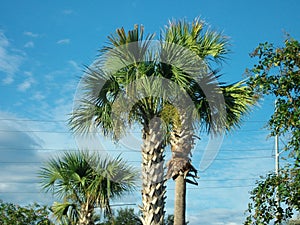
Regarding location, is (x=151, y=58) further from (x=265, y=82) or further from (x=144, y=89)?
(x=265, y=82)

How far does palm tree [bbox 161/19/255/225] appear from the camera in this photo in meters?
10.5

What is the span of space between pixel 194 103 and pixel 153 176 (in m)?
1.75

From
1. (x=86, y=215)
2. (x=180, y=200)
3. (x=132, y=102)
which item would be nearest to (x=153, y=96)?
(x=132, y=102)

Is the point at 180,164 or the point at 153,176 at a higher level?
the point at 180,164

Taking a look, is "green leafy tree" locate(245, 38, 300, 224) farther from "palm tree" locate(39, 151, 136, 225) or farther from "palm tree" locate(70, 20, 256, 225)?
"palm tree" locate(39, 151, 136, 225)

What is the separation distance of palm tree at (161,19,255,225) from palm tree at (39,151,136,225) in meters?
3.50

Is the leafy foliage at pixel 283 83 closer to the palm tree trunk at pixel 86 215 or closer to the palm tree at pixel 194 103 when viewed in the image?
the palm tree at pixel 194 103

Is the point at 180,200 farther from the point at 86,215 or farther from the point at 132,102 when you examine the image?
the point at 86,215

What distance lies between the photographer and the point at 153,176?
10336 millimetres

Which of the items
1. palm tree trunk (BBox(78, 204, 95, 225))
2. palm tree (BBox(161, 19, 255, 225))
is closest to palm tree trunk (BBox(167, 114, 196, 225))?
palm tree (BBox(161, 19, 255, 225))

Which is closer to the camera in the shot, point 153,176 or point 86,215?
point 153,176

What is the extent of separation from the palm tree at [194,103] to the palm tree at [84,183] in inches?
138

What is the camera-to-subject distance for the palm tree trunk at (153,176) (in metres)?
10.2

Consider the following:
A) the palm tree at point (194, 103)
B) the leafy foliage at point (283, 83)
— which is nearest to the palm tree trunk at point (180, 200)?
the palm tree at point (194, 103)
